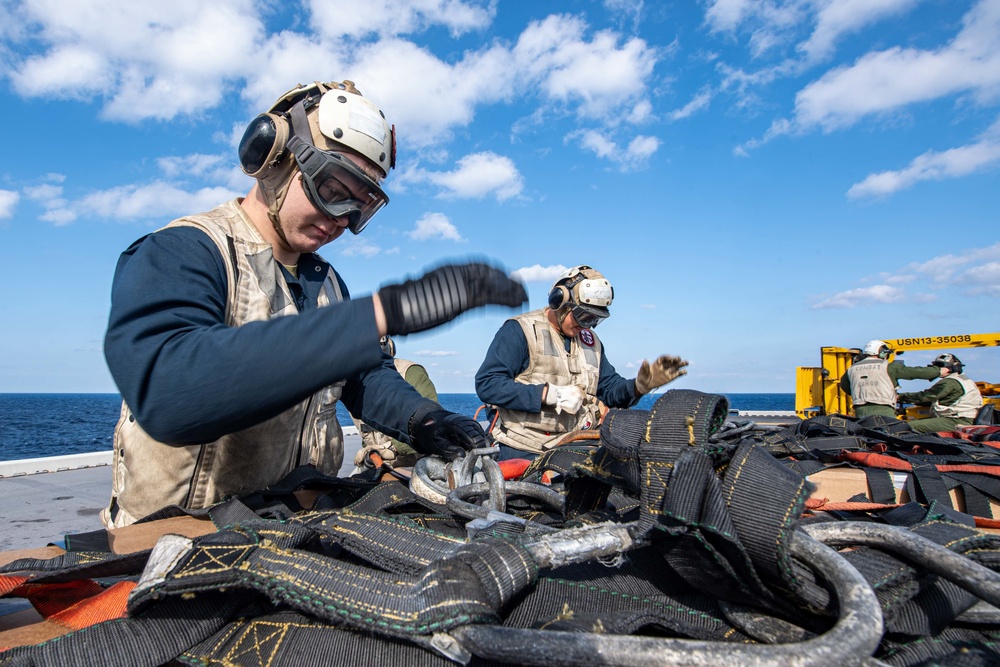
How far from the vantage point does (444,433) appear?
2193mm

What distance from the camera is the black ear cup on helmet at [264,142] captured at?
1852 mm

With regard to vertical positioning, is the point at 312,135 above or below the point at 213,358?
above

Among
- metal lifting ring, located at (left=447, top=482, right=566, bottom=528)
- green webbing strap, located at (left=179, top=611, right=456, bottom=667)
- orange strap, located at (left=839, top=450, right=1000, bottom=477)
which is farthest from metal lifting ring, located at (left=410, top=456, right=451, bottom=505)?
orange strap, located at (left=839, top=450, right=1000, bottom=477)

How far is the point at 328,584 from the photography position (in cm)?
90

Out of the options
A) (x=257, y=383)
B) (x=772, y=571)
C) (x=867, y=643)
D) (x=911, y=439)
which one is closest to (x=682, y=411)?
(x=772, y=571)

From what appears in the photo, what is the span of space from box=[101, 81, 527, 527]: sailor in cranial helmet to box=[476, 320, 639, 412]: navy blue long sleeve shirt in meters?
2.16

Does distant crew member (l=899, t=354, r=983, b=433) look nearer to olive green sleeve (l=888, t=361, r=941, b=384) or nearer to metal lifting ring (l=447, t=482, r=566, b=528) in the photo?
olive green sleeve (l=888, t=361, r=941, b=384)

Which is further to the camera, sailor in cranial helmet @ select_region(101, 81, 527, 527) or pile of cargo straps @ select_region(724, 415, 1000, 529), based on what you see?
pile of cargo straps @ select_region(724, 415, 1000, 529)

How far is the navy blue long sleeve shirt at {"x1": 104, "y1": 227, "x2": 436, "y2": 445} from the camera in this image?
46.8 inches

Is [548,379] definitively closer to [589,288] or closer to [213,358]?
[589,288]

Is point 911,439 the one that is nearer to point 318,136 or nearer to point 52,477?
point 318,136

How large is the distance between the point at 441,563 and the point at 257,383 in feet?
1.83

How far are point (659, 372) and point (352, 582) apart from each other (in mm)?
3632

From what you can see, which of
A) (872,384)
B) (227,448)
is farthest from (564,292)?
(872,384)
